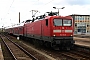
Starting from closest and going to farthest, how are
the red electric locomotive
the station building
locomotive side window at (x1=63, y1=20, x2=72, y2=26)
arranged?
A: the red electric locomotive < locomotive side window at (x1=63, y1=20, x2=72, y2=26) < the station building

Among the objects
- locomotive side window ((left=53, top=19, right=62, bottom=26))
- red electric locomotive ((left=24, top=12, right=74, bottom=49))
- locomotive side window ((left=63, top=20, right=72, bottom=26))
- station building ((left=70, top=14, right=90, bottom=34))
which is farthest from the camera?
station building ((left=70, top=14, right=90, bottom=34))

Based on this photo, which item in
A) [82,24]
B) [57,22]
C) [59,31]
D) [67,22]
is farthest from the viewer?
[82,24]

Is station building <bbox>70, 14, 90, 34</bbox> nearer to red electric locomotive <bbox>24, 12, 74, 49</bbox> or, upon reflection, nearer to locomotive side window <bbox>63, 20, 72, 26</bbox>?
locomotive side window <bbox>63, 20, 72, 26</bbox>

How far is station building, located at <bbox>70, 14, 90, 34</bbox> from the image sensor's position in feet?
283

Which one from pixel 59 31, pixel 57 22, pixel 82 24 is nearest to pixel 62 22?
pixel 57 22

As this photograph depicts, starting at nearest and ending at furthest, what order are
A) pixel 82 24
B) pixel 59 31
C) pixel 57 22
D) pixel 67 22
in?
pixel 59 31 < pixel 57 22 < pixel 67 22 < pixel 82 24

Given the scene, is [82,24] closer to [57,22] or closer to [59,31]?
[57,22]

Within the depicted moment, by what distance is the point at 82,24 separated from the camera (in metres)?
86.6

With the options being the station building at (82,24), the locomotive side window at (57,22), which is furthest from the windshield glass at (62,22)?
the station building at (82,24)

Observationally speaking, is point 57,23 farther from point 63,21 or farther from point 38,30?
point 38,30

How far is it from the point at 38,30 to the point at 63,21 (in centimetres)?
510

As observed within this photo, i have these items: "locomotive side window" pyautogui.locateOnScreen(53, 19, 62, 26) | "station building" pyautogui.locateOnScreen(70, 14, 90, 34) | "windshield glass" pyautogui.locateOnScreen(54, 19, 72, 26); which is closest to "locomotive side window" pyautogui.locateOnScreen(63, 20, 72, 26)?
"windshield glass" pyautogui.locateOnScreen(54, 19, 72, 26)

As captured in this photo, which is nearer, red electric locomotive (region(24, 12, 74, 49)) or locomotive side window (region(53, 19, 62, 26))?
red electric locomotive (region(24, 12, 74, 49))

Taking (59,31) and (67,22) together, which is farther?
(67,22)
